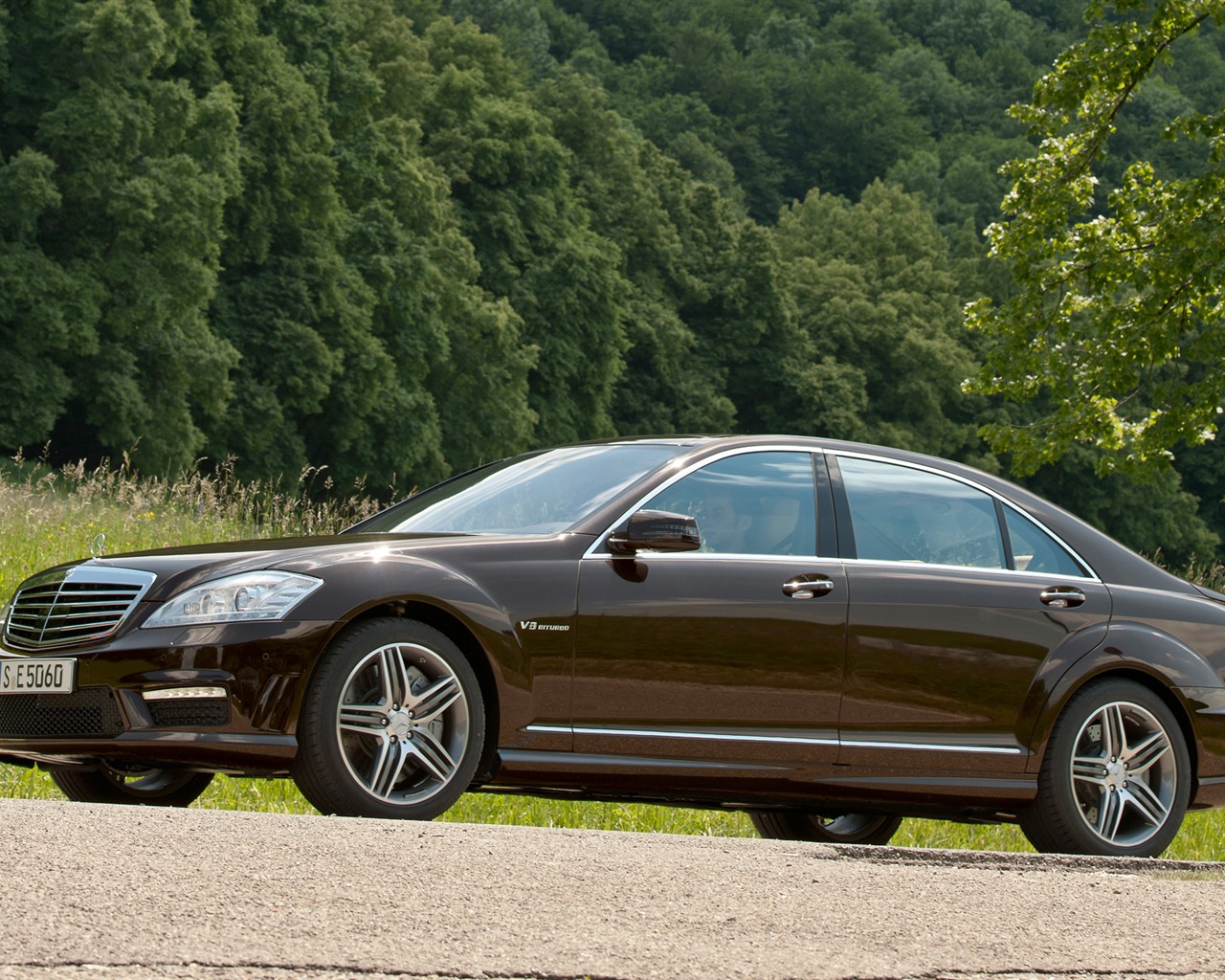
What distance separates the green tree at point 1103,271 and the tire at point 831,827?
49.4 ft

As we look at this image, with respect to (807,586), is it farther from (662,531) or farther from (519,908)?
(519,908)

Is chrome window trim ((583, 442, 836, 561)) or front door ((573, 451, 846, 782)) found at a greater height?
chrome window trim ((583, 442, 836, 561))

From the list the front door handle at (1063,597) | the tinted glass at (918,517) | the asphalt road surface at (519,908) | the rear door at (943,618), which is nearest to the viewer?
the asphalt road surface at (519,908)

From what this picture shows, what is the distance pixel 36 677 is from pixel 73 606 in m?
0.28

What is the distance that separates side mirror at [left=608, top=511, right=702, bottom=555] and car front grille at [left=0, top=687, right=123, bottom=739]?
1882mm

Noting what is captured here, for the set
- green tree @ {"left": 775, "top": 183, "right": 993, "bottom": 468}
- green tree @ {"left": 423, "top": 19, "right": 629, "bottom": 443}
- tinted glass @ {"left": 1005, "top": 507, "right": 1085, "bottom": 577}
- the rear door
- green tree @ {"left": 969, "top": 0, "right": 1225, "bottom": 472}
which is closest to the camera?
the rear door

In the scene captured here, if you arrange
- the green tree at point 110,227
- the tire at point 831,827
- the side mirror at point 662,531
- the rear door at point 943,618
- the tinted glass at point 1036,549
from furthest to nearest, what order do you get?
the green tree at point 110,227
the tire at point 831,827
the tinted glass at point 1036,549
the rear door at point 943,618
the side mirror at point 662,531

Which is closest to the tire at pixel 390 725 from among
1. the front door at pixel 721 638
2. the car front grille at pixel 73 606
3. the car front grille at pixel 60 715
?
the front door at pixel 721 638

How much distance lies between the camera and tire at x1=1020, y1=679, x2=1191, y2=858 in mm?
7977

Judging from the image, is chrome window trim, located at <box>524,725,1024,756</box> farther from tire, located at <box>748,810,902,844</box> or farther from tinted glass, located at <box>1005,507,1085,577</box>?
tire, located at <box>748,810,902,844</box>

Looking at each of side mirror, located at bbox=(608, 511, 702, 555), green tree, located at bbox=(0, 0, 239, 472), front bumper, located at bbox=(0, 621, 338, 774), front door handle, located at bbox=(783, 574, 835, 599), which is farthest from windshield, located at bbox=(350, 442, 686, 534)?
green tree, located at bbox=(0, 0, 239, 472)

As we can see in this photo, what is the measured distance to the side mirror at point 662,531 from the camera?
7082 millimetres

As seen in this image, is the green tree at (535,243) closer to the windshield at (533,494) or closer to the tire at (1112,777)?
the windshield at (533,494)

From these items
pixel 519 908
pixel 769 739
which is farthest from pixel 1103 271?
pixel 519 908
